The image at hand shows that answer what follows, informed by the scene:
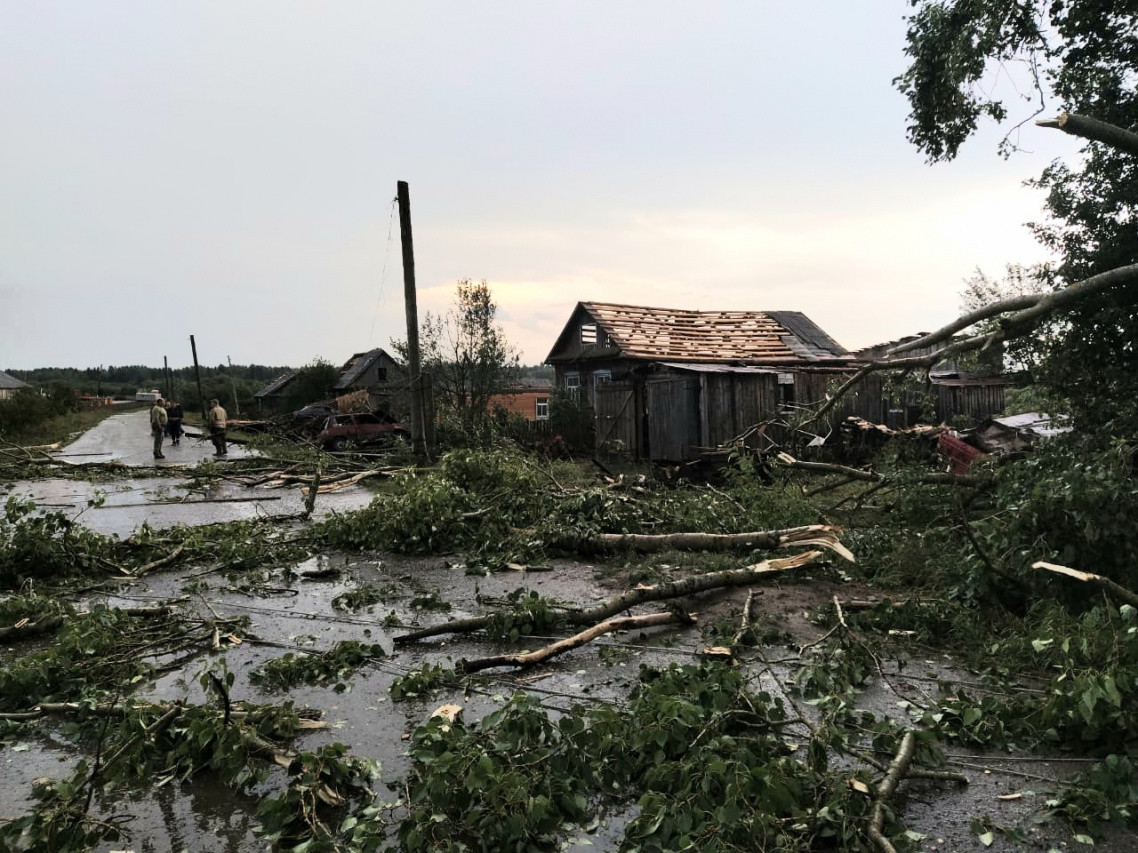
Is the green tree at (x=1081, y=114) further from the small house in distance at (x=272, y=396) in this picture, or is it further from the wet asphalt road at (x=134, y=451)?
the small house in distance at (x=272, y=396)

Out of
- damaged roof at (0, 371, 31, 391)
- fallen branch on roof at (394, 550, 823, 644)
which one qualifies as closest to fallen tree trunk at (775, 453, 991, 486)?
fallen branch on roof at (394, 550, 823, 644)

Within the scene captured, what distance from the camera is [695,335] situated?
72.9 feet

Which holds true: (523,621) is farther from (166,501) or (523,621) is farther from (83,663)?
(166,501)

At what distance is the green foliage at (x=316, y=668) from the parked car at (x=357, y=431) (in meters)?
16.6

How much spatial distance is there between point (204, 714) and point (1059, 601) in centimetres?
536

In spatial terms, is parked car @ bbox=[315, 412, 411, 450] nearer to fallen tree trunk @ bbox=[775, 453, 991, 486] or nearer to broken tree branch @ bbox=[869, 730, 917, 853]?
fallen tree trunk @ bbox=[775, 453, 991, 486]

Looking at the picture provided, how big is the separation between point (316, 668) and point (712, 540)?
4.34 meters

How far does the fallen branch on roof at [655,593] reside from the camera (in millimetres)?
5535

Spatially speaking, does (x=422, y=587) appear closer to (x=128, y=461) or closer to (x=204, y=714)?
(x=204, y=714)

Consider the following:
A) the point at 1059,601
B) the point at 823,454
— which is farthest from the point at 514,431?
the point at 1059,601

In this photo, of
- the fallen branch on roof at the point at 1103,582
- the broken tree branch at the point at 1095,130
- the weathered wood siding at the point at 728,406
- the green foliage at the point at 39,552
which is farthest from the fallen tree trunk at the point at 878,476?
the green foliage at the point at 39,552

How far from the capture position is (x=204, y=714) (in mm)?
3799

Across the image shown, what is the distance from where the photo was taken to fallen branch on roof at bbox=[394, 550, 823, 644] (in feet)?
18.2

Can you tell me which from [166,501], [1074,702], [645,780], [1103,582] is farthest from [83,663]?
[166,501]
